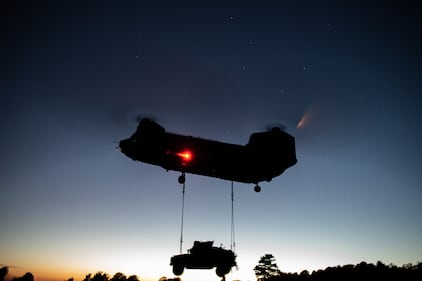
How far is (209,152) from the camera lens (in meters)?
19.1

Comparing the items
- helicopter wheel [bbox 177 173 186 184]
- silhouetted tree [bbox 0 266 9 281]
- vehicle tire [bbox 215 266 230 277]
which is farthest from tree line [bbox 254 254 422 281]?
silhouetted tree [bbox 0 266 9 281]

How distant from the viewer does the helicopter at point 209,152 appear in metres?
18.6

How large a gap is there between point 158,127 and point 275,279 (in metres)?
14.3

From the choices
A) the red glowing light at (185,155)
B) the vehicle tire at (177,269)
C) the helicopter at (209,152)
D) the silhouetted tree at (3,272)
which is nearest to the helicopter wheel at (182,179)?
the helicopter at (209,152)

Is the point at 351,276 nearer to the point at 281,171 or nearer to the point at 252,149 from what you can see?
the point at 281,171

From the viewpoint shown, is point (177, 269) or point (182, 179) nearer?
point (177, 269)

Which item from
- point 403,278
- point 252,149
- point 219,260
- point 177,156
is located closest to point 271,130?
point 252,149

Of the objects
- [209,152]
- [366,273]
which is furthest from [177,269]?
Answer: [366,273]

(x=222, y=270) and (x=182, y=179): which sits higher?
(x=182, y=179)

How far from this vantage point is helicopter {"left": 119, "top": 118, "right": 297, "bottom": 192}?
731 inches

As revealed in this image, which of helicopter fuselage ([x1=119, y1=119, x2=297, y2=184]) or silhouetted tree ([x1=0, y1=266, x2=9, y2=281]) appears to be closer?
silhouetted tree ([x1=0, y1=266, x2=9, y2=281])

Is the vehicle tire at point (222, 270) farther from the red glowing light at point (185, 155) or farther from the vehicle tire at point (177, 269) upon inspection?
the red glowing light at point (185, 155)

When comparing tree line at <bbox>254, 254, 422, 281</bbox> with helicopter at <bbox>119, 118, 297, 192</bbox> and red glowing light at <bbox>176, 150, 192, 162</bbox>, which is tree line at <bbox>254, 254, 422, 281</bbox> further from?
red glowing light at <bbox>176, 150, 192, 162</bbox>

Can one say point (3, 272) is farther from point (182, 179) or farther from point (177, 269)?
point (182, 179)
